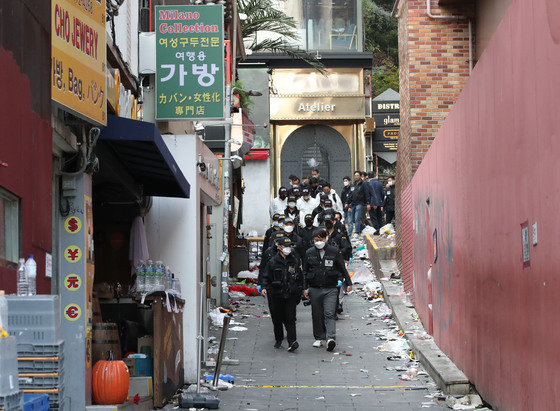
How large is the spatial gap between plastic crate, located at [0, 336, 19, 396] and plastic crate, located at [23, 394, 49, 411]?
0.47 m

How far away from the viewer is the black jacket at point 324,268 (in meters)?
16.2

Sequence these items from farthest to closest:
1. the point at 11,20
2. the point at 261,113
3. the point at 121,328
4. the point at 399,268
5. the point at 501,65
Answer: the point at 261,113 < the point at 399,268 < the point at 121,328 < the point at 501,65 < the point at 11,20

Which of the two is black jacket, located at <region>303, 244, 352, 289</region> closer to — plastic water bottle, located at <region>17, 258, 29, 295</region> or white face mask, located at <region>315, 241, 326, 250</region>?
white face mask, located at <region>315, 241, 326, 250</region>

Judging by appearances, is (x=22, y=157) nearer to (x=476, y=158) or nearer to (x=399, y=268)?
(x=476, y=158)

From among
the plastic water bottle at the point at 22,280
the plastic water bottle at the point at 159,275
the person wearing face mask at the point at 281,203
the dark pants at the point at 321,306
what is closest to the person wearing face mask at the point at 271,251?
the dark pants at the point at 321,306

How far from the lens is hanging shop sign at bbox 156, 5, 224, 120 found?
1398 cm

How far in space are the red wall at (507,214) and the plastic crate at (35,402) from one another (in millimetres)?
3800

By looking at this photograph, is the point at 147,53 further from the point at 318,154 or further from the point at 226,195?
the point at 318,154

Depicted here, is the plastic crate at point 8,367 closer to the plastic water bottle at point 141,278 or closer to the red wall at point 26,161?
the red wall at point 26,161

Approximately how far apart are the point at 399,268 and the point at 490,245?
12.6m

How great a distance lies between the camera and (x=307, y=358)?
15.4 meters

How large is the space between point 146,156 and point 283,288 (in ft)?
16.6

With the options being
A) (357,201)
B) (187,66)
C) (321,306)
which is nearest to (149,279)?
(187,66)

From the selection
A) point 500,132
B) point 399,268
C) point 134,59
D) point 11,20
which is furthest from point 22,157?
point 399,268
